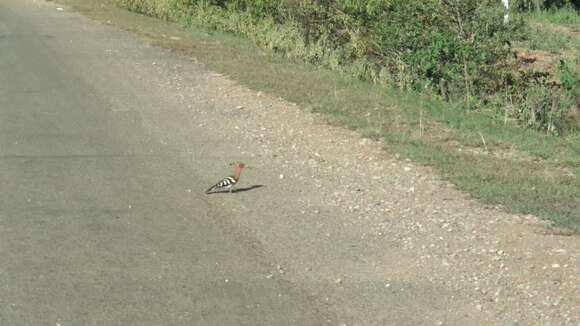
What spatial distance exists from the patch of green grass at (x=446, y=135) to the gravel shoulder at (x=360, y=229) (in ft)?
0.89

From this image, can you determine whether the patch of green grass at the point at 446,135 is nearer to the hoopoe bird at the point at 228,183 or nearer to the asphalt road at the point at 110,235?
the hoopoe bird at the point at 228,183

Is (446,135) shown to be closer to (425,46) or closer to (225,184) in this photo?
(225,184)

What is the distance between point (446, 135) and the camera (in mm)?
11781

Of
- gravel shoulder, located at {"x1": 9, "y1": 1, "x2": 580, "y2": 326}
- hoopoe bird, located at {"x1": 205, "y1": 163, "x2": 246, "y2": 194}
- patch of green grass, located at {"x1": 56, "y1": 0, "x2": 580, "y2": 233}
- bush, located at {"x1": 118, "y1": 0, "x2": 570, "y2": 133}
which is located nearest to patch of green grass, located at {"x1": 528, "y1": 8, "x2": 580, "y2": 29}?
bush, located at {"x1": 118, "y1": 0, "x2": 570, "y2": 133}

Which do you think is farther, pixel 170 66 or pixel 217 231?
pixel 170 66

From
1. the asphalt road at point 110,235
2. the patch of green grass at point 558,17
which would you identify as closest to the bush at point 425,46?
the asphalt road at point 110,235

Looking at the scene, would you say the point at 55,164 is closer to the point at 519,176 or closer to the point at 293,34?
the point at 519,176

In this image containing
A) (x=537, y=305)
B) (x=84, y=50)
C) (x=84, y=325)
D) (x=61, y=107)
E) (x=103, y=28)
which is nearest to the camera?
(x=84, y=325)

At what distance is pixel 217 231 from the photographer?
8.12 m

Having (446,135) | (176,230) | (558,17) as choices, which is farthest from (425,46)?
(558,17)

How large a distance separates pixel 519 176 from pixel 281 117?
3627 millimetres

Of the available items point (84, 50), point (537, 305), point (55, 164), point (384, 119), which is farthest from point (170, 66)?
point (537, 305)

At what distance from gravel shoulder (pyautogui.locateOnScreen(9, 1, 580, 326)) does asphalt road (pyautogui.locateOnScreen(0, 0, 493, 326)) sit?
0.08ft

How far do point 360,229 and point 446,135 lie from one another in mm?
3793
